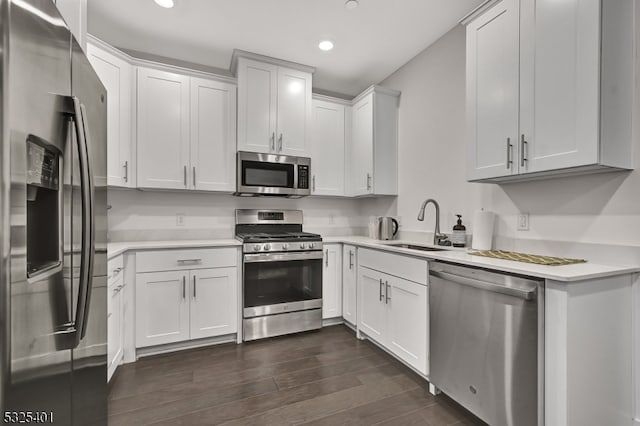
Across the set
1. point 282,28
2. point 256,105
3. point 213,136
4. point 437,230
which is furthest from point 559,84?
point 213,136

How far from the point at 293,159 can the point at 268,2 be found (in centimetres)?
139

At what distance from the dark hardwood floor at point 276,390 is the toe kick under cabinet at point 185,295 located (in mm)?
191

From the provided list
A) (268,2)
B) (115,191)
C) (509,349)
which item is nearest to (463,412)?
(509,349)

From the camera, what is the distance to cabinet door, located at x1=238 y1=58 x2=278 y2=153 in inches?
115

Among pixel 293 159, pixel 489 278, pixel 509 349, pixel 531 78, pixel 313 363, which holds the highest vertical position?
pixel 531 78

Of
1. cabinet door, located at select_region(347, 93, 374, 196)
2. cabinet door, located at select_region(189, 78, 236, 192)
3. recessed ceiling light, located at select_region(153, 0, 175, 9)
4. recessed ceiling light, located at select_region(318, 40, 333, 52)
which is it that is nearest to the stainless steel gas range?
cabinet door, located at select_region(189, 78, 236, 192)

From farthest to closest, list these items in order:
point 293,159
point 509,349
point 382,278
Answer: point 293,159
point 382,278
point 509,349

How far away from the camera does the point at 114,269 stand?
6.61 ft

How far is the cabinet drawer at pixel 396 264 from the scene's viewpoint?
2008mm

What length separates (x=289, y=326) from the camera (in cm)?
282

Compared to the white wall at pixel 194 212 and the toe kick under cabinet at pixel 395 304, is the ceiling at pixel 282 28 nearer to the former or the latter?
the white wall at pixel 194 212

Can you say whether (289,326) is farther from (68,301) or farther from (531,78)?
(531,78)

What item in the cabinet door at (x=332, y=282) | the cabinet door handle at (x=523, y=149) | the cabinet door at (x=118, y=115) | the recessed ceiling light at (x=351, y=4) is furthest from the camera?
the cabinet door at (x=332, y=282)

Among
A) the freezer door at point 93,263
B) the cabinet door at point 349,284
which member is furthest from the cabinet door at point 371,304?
the freezer door at point 93,263
